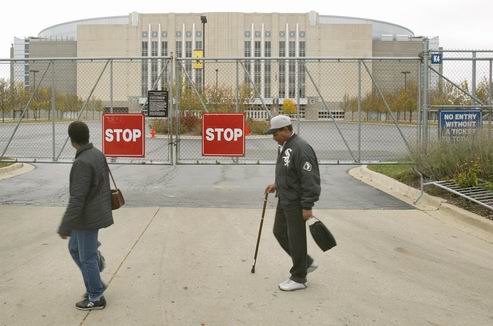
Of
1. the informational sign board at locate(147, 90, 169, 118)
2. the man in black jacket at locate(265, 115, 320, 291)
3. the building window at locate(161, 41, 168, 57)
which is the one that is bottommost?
the man in black jacket at locate(265, 115, 320, 291)

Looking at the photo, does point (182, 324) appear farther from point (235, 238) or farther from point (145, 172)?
point (145, 172)

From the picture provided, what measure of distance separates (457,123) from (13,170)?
38.9 feet

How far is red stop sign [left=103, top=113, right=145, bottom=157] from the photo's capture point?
10.8 meters

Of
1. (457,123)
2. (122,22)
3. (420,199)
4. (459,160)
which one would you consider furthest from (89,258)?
(122,22)

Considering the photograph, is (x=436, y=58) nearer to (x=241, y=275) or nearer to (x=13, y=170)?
(x=241, y=275)

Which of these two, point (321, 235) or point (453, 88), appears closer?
point (321, 235)

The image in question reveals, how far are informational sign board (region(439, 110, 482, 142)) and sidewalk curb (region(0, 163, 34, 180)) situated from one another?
35.4ft

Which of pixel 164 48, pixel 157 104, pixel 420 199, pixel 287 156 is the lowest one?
pixel 420 199

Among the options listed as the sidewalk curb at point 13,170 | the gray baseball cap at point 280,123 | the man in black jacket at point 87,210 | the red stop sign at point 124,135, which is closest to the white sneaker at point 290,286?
the gray baseball cap at point 280,123

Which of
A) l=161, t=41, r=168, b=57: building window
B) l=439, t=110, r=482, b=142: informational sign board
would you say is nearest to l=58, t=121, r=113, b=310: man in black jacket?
l=439, t=110, r=482, b=142: informational sign board

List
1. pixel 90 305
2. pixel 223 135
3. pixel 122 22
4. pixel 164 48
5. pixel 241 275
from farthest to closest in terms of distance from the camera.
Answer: pixel 122 22 → pixel 164 48 → pixel 223 135 → pixel 241 275 → pixel 90 305

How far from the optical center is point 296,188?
5.14 meters

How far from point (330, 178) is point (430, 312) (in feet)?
31.2

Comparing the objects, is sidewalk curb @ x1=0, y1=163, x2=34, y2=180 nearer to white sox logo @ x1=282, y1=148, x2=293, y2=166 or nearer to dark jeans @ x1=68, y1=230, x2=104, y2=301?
dark jeans @ x1=68, y1=230, x2=104, y2=301
